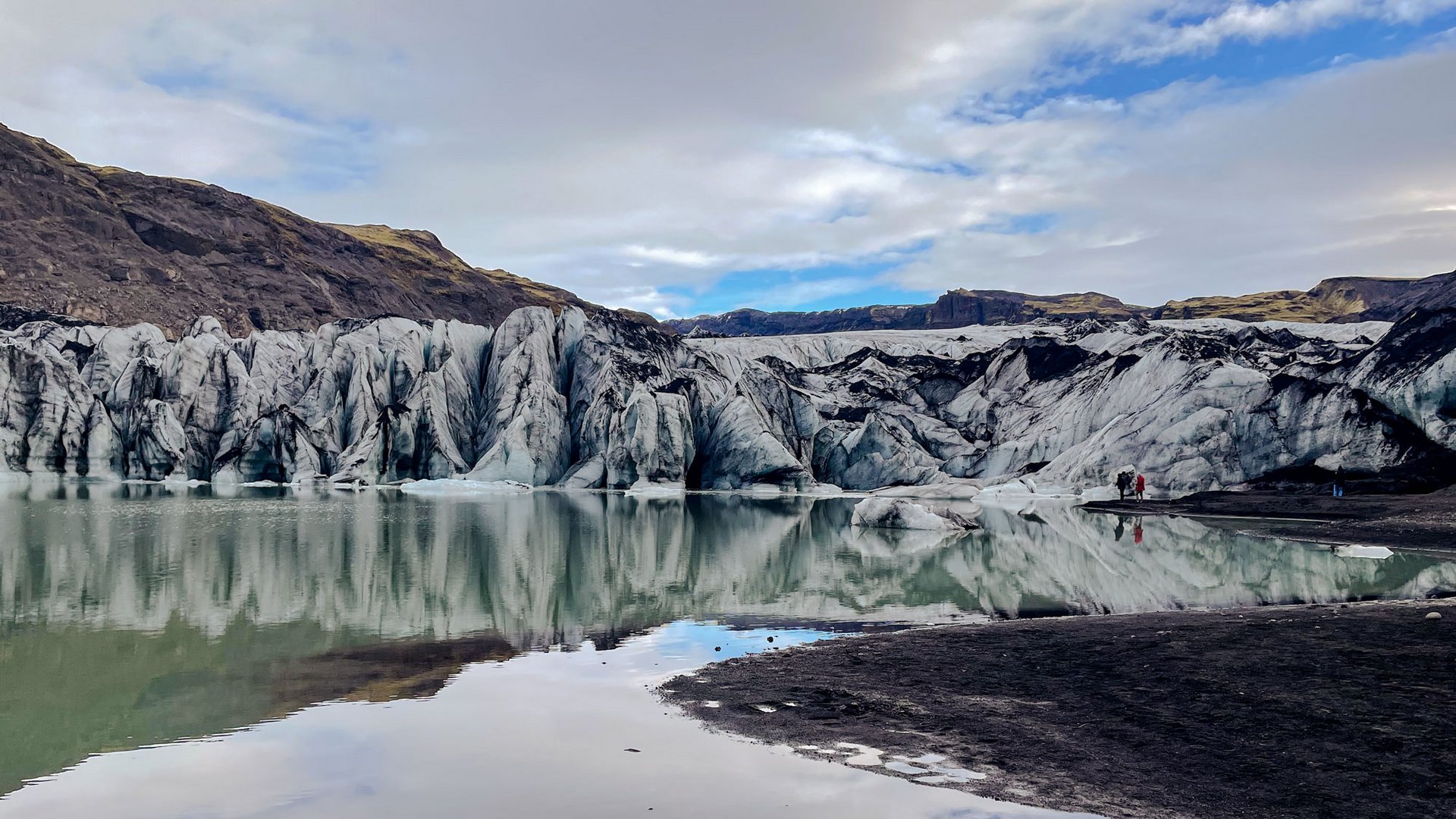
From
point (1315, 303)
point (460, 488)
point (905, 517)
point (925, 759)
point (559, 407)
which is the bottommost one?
point (460, 488)

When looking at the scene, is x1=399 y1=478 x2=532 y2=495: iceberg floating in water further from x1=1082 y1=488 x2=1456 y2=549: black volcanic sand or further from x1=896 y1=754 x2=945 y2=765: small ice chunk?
x1=896 y1=754 x2=945 y2=765: small ice chunk

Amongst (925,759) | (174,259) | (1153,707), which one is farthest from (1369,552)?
(174,259)

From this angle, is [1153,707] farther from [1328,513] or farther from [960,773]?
[1328,513]

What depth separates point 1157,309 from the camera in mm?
166625

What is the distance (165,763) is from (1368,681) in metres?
9.54

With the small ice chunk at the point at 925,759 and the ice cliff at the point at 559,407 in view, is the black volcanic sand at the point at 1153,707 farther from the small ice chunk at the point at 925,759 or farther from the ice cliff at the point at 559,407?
the ice cliff at the point at 559,407

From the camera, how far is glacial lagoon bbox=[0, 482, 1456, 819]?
652 cm

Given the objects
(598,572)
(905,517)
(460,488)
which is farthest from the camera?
(460,488)

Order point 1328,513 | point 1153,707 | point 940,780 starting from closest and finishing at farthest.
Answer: point 940,780, point 1153,707, point 1328,513

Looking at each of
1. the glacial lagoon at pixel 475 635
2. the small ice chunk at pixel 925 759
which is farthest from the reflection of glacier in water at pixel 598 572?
the small ice chunk at pixel 925 759

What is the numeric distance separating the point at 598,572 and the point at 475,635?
22.5ft

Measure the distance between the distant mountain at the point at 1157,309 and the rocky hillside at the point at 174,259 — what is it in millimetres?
50819

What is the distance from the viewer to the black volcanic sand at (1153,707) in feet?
19.5

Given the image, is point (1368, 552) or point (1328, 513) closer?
point (1368, 552)
